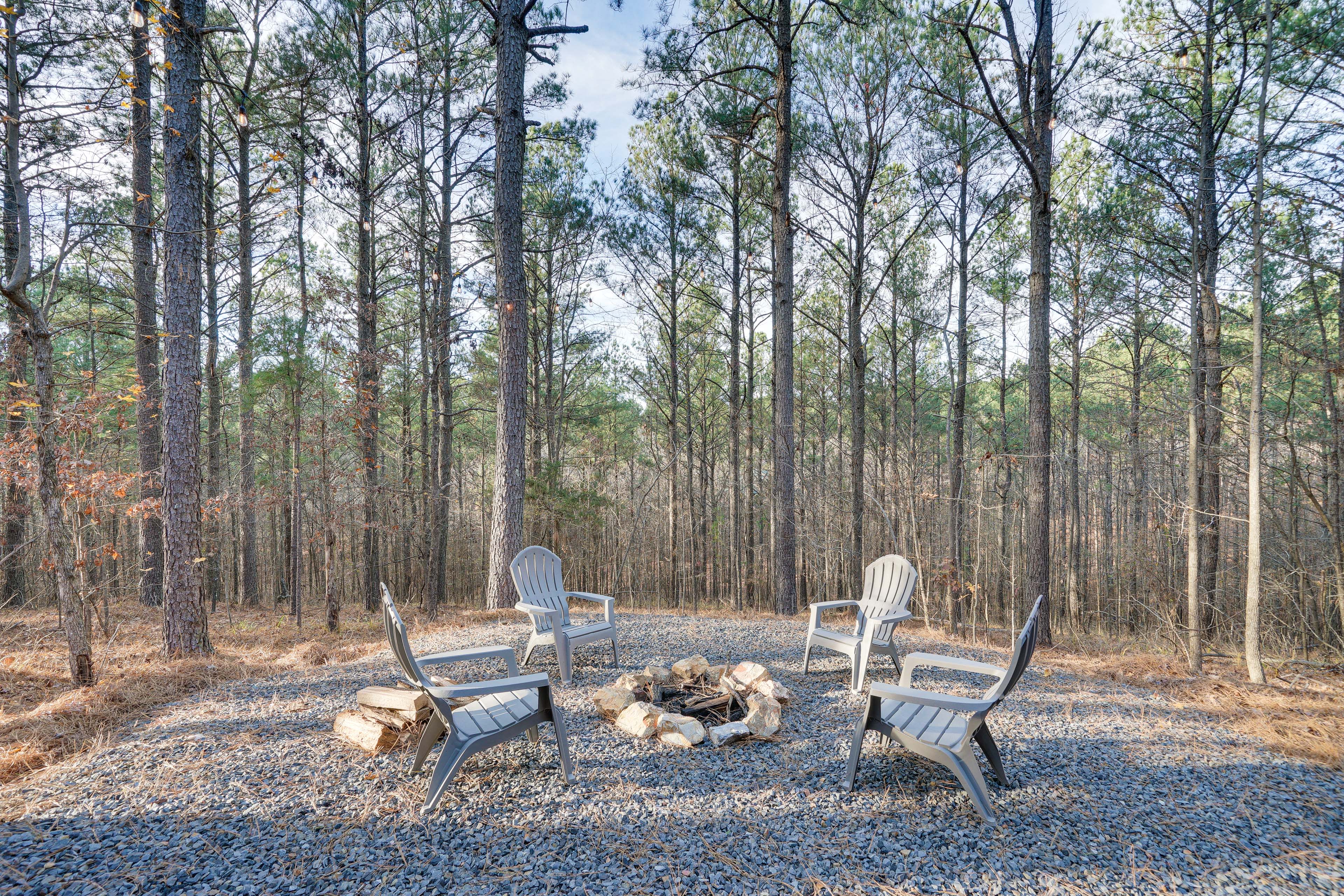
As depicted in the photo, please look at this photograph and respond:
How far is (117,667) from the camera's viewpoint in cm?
371

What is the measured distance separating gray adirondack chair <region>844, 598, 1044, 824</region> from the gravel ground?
0.12 m

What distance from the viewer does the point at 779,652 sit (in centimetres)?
427

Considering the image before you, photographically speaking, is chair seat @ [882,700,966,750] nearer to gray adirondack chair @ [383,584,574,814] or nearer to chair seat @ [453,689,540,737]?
gray adirondack chair @ [383,584,574,814]

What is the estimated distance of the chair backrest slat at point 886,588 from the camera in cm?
388

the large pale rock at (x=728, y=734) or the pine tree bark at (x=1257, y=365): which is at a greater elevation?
the pine tree bark at (x=1257, y=365)

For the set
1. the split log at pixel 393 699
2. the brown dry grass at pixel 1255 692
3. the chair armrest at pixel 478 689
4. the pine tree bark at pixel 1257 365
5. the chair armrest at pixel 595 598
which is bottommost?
the brown dry grass at pixel 1255 692

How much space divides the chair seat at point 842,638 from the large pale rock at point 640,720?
1.41 meters

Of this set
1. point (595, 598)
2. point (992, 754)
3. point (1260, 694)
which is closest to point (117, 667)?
point (595, 598)

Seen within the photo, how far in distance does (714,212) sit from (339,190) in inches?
239

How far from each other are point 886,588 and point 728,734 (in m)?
1.93

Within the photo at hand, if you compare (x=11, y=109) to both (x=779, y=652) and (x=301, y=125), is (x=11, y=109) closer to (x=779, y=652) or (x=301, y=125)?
(x=301, y=125)

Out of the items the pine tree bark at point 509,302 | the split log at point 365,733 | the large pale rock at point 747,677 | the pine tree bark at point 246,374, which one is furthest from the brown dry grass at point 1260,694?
the pine tree bark at point 246,374

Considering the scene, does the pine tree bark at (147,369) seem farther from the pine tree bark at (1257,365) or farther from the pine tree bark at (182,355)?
the pine tree bark at (1257,365)

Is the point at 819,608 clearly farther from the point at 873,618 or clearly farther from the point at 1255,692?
the point at 1255,692
